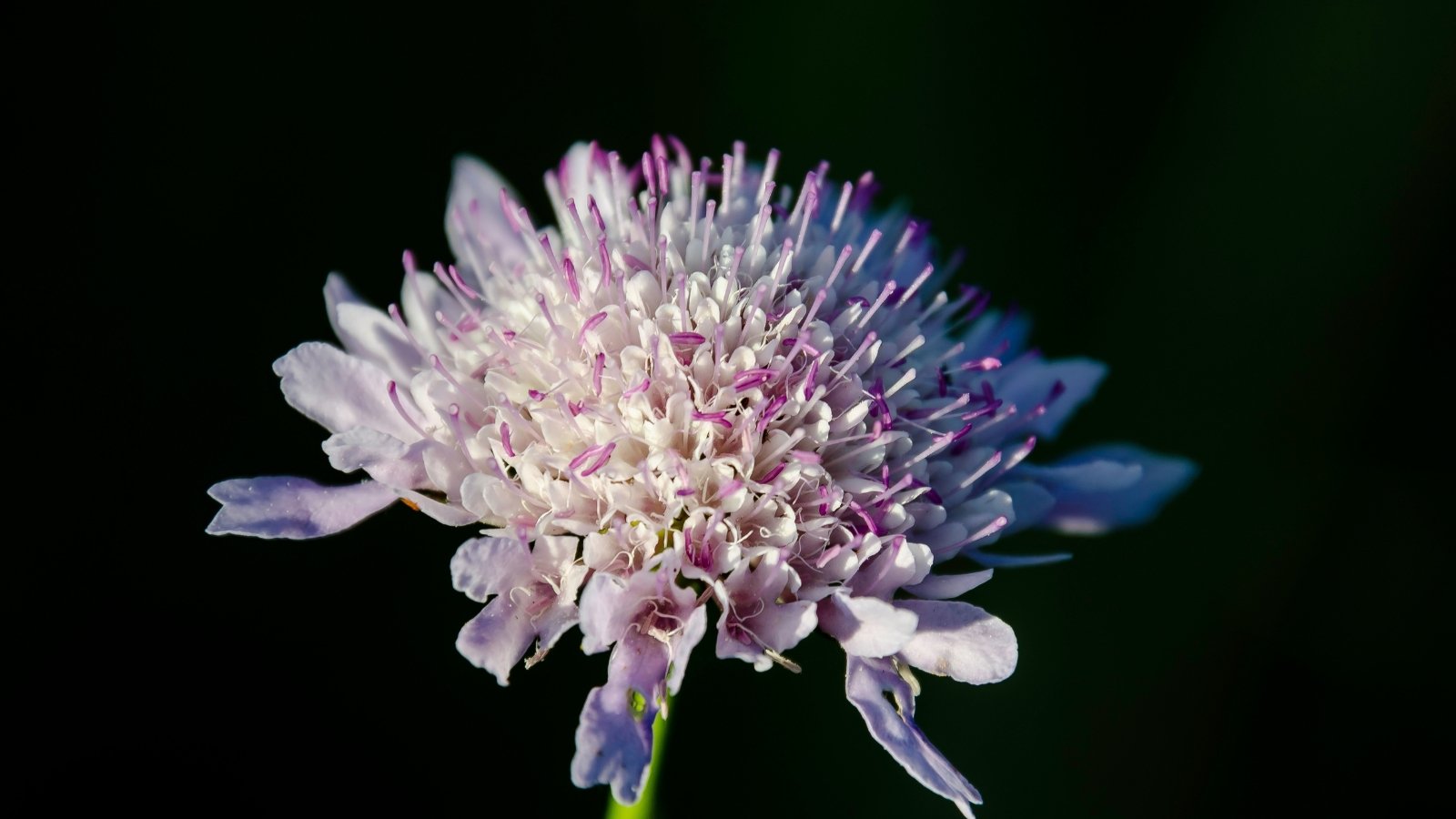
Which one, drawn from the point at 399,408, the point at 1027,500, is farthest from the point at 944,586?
the point at 399,408

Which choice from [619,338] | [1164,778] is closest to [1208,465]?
[1164,778]

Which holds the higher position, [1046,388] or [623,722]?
[1046,388]

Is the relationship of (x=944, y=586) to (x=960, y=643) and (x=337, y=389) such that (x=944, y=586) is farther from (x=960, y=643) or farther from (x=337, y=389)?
(x=337, y=389)

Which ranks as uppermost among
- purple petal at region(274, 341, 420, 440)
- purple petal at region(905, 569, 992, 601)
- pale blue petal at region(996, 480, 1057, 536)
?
pale blue petal at region(996, 480, 1057, 536)

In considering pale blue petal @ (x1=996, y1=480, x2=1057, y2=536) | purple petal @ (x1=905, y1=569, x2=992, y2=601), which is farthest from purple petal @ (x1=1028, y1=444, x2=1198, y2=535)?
purple petal @ (x1=905, y1=569, x2=992, y2=601)

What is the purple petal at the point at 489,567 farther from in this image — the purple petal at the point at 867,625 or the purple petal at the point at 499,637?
the purple petal at the point at 867,625

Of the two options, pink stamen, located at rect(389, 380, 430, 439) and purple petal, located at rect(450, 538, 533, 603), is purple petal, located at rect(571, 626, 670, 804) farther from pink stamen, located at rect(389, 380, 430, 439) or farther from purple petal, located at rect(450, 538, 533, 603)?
pink stamen, located at rect(389, 380, 430, 439)

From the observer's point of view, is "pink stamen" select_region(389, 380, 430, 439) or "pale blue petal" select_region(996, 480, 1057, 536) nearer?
"pink stamen" select_region(389, 380, 430, 439)
